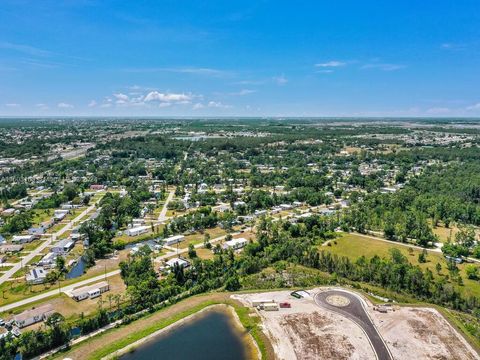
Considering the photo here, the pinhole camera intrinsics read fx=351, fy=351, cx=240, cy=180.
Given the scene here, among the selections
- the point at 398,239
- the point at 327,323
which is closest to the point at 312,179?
the point at 398,239

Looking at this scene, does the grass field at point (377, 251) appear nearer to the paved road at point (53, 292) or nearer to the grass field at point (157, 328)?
the grass field at point (157, 328)

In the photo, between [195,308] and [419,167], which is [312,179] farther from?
[195,308]

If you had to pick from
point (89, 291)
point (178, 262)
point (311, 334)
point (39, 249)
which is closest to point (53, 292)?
point (89, 291)

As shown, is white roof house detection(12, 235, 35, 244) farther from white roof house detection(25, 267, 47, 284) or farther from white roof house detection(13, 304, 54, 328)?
white roof house detection(13, 304, 54, 328)

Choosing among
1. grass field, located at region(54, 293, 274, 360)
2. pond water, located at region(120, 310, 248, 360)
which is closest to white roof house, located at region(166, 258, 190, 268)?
grass field, located at region(54, 293, 274, 360)

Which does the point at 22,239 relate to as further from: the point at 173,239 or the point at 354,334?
the point at 354,334

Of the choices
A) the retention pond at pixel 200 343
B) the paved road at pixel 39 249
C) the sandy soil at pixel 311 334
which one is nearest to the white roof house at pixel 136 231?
the paved road at pixel 39 249
